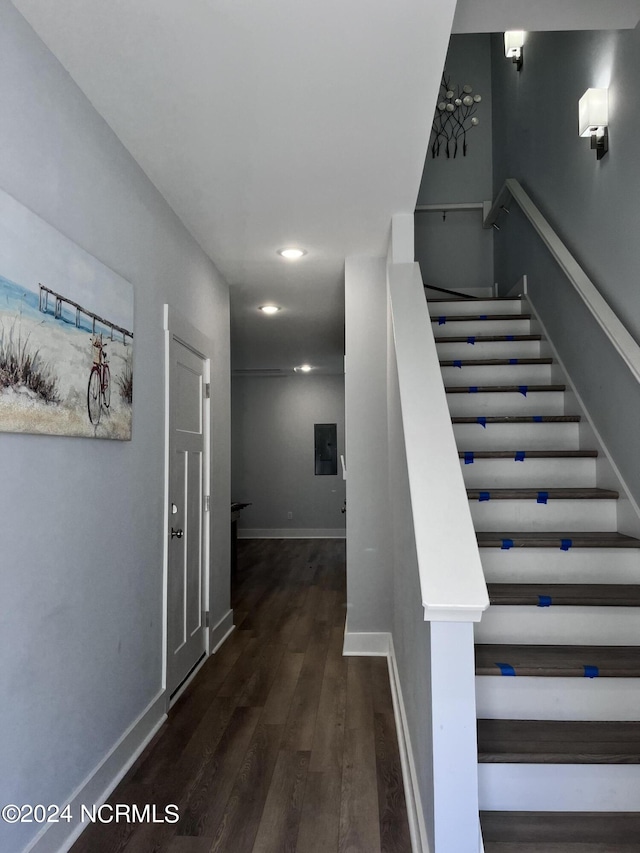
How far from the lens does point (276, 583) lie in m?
6.39

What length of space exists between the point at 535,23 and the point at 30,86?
1.96m

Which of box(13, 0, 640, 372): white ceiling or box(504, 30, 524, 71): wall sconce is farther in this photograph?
box(504, 30, 524, 71): wall sconce

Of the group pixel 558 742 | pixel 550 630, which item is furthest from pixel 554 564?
pixel 558 742

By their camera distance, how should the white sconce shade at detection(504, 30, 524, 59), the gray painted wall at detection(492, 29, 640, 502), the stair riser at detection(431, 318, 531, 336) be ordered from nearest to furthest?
the gray painted wall at detection(492, 29, 640, 502)
the stair riser at detection(431, 318, 531, 336)
the white sconce shade at detection(504, 30, 524, 59)

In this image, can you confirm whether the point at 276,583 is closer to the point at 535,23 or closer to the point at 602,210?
the point at 602,210

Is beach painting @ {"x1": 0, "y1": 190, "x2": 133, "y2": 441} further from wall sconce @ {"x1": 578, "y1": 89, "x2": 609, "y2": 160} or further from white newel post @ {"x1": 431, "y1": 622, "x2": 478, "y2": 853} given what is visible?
wall sconce @ {"x1": 578, "y1": 89, "x2": 609, "y2": 160}

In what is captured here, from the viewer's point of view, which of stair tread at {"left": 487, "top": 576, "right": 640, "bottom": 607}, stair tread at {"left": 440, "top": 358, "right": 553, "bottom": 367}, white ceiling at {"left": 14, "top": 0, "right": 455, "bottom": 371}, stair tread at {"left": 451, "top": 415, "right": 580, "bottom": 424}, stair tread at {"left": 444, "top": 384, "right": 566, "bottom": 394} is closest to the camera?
white ceiling at {"left": 14, "top": 0, "right": 455, "bottom": 371}

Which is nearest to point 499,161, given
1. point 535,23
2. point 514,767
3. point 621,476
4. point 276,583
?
point 535,23

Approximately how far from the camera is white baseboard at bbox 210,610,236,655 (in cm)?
411

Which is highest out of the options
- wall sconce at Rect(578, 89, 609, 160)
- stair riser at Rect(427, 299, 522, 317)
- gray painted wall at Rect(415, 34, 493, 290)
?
gray painted wall at Rect(415, 34, 493, 290)

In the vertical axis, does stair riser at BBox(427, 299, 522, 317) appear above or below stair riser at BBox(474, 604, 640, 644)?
above

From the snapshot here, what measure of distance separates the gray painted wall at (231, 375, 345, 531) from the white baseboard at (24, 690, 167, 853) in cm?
693

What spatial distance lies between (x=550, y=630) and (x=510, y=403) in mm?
1568

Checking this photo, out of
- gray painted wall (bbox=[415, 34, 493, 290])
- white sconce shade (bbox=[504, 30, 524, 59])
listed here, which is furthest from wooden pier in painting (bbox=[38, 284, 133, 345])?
gray painted wall (bbox=[415, 34, 493, 290])
